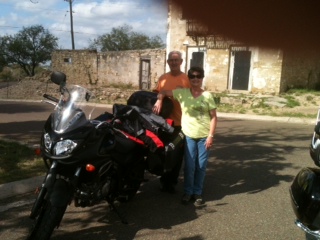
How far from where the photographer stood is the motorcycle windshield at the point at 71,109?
3.17 metres

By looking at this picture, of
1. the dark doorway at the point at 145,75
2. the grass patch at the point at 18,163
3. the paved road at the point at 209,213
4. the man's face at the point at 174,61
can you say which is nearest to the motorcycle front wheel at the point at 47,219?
the paved road at the point at 209,213

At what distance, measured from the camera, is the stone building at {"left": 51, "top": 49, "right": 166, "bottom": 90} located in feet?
78.7

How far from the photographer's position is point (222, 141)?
322 inches

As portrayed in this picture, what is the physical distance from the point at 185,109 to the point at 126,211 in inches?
54.5

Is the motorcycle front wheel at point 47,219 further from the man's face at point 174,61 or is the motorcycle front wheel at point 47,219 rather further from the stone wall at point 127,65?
the stone wall at point 127,65

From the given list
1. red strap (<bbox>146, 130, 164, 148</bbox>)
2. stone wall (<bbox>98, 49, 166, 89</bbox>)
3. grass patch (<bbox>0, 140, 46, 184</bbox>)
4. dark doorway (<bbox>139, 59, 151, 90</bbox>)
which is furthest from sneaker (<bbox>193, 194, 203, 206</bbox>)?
dark doorway (<bbox>139, 59, 151, 90</bbox>)

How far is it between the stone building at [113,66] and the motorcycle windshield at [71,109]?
795 inches

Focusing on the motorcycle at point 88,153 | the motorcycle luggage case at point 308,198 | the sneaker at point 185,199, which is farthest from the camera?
the sneaker at point 185,199

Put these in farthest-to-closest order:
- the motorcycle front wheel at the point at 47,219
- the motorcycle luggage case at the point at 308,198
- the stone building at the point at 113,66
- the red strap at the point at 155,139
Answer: the stone building at the point at 113,66 → the red strap at the point at 155,139 → the motorcycle front wheel at the point at 47,219 → the motorcycle luggage case at the point at 308,198

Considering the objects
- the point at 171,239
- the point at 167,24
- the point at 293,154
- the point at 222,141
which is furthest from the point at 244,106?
the point at 167,24

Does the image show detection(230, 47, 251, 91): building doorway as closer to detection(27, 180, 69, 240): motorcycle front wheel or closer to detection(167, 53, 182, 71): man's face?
detection(167, 53, 182, 71): man's face

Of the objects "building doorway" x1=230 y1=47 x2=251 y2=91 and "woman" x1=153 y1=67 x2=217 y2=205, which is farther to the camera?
"building doorway" x1=230 y1=47 x2=251 y2=91

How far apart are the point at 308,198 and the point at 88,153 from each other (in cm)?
190

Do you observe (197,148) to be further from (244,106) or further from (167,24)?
(244,106)
